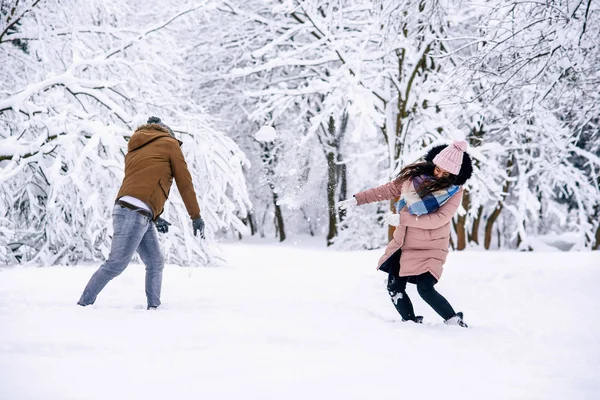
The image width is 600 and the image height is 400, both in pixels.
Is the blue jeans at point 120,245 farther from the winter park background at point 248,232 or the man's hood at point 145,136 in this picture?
the man's hood at point 145,136

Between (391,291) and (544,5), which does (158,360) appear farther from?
(544,5)

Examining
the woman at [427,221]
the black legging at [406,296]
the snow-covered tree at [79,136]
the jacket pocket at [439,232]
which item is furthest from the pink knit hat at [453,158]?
the snow-covered tree at [79,136]

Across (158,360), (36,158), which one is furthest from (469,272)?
(36,158)

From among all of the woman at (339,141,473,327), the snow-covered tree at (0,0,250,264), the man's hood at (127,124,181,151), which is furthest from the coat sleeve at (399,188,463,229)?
the snow-covered tree at (0,0,250,264)

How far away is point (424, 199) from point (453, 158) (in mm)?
335

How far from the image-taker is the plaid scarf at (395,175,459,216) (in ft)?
11.3

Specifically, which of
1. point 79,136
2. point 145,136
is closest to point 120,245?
point 145,136

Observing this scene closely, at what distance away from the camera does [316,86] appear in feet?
29.1

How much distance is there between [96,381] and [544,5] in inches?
179

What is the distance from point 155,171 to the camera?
3.33 m

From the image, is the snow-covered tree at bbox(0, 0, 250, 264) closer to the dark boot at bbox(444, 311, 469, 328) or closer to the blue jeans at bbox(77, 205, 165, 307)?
the blue jeans at bbox(77, 205, 165, 307)

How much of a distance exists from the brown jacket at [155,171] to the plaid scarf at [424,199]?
146cm

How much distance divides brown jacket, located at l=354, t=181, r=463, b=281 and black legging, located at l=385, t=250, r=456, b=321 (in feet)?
0.26

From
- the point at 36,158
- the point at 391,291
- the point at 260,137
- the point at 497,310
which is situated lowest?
the point at 497,310
